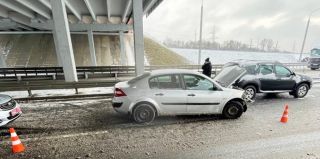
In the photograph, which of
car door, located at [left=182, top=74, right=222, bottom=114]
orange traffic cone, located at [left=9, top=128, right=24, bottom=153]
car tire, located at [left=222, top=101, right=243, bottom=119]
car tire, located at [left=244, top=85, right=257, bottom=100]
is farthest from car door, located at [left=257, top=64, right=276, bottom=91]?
orange traffic cone, located at [left=9, top=128, right=24, bottom=153]

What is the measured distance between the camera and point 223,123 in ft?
15.7

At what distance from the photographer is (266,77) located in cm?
700

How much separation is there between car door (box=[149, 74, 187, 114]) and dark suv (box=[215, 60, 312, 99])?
275cm

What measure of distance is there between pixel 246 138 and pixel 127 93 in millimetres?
3263

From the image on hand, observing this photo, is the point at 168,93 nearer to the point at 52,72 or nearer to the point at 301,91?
the point at 301,91

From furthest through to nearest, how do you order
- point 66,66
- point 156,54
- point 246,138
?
point 156,54, point 66,66, point 246,138

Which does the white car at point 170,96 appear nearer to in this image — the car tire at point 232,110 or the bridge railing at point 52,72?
the car tire at point 232,110

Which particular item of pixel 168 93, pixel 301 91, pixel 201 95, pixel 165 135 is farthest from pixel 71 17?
pixel 301 91

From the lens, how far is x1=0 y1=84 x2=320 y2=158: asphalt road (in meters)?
3.41

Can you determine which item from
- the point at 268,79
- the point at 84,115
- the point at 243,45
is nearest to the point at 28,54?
the point at 84,115

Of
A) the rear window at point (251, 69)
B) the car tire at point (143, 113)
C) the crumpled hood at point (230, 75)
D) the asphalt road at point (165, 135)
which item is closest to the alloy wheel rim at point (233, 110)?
the asphalt road at point (165, 135)

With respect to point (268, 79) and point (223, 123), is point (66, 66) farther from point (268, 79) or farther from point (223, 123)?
point (268, 79)

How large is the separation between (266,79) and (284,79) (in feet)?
2.80

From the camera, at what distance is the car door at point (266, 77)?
275 inches
